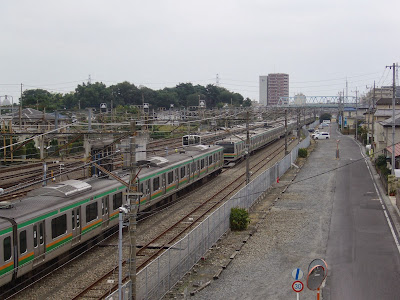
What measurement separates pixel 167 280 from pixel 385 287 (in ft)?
19.5

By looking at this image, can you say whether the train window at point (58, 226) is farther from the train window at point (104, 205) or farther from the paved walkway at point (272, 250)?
the paved walkway at point (272, 250)

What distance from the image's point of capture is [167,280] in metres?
12.9

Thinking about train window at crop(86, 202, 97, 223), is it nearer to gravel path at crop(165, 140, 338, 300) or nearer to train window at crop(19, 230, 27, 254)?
train window at crop(19, 230, 27, 254)

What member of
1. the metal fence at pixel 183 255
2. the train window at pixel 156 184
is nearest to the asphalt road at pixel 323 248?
the metal fence at pixel 183 255

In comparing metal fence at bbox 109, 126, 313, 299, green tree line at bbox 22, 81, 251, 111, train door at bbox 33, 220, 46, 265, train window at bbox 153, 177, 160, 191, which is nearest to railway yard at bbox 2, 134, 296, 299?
train door at bbox 33, 220, 46, 265

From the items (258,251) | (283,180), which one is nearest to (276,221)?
(258,251)

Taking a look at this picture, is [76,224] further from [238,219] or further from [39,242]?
[238,219]

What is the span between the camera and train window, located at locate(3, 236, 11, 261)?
11359mm

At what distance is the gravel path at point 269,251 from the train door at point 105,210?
12.0 ft

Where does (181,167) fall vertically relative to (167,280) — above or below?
above

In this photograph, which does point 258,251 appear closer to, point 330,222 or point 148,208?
point 330,222

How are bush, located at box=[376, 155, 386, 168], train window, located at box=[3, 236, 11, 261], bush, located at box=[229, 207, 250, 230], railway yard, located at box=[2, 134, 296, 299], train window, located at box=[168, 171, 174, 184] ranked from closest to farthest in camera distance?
train window, located at box=[3, 236, 11, 261], railway yard, located at box=[2, 134, 296, 299], bush, located at box=[229, 207, 250, 230], train window, located at box=[168, 171, 174, 184], bush, located at box=[376, 155, 386, 168]

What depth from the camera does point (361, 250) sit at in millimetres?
16734

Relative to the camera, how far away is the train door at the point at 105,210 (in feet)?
53.8
